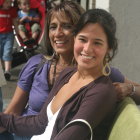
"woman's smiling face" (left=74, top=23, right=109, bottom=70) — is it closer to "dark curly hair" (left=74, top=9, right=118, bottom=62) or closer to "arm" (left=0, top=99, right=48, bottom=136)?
"dark curly hair" (left=74, top=9, right=118, bottom=62)

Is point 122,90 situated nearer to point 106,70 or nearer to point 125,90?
point 125,90

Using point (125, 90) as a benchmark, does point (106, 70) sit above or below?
above

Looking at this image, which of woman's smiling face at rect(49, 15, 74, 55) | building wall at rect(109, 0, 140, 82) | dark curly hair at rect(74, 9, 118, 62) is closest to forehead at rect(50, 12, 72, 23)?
woman's smiling face at rect(49, 15, 74, 55)

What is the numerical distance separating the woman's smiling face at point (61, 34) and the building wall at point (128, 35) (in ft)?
6.59

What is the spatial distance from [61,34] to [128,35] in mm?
2262

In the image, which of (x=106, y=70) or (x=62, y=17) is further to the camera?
Result: (x=62, y=17)

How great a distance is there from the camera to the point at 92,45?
217cm

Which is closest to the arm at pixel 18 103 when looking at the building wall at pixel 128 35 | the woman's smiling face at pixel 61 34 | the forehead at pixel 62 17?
the woman's smiling face at pixel 61 34

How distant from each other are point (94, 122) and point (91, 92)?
15 centimetres

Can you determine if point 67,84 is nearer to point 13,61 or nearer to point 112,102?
point 112,102

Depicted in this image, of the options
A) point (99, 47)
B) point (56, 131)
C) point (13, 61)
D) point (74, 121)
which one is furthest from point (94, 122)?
point (13, 61)

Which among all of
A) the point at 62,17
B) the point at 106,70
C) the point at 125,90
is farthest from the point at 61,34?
the point at 125,90

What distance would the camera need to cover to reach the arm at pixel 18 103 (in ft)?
9.31

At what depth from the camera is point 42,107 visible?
2586mm
